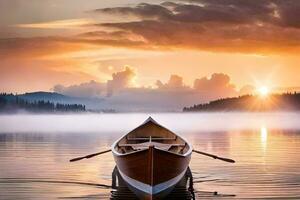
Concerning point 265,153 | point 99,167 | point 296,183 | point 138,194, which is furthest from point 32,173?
point 265,153

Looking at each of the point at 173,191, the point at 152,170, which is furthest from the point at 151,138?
the point at 152,170

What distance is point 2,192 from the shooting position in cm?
2131

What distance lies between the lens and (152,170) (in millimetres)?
17344

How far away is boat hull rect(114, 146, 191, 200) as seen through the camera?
56.6ft

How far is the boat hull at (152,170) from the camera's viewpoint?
17250mm

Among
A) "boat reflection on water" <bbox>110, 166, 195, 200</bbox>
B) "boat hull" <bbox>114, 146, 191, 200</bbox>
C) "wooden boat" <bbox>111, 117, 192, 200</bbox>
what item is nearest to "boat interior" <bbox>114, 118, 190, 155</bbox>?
"boat reflection on water" <bbox>110, 166, 195, 200</bbox>

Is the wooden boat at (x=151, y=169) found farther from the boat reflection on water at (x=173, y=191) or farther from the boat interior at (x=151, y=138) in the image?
the boat interior at (x=151, y=138)


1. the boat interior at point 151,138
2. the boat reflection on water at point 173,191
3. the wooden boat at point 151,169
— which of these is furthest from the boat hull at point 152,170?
the boat interior at point 151,138

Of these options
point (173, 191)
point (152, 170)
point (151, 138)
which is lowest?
point (173, 191)

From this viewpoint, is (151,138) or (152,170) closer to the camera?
(152,170)

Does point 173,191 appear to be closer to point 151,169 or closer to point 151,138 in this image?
point 151,169

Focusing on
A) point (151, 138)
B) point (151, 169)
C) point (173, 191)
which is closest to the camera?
point (151, 169)

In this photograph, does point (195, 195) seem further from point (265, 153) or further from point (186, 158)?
point (265, 153)

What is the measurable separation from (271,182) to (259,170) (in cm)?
418
